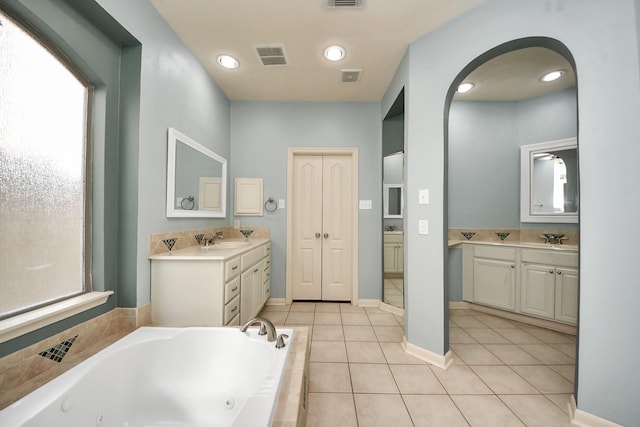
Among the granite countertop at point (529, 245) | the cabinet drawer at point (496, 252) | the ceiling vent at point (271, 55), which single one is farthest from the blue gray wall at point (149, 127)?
the cabinet drawer at point (496, 252)

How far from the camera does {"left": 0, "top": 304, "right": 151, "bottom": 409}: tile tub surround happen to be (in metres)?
0.98

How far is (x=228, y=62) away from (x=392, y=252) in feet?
9.58

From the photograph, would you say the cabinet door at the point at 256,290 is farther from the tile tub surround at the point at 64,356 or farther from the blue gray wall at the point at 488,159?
the blue gray wall at the point at 488,159

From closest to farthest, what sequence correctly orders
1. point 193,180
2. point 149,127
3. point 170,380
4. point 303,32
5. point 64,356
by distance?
point 64,356 < point 170,380 < point 149,127 < point 303,32 < point 193,180

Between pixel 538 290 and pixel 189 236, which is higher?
pixel 189 236

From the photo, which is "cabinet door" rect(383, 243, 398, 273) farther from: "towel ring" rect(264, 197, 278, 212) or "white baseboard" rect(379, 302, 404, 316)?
"towel ring" rect(264, 197, 278, 212)

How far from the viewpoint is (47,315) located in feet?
3.61

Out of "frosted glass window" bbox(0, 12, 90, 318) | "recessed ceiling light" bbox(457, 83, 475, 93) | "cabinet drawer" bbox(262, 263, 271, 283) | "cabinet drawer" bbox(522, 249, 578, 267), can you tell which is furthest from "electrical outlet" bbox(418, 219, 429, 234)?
"frosted glass window" bbox(0, 12, 90, 318)

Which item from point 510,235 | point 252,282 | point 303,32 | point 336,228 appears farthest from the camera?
point 336,228

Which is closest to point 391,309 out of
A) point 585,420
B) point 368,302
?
point 368,302

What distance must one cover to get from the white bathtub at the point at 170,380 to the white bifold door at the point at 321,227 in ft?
5.87

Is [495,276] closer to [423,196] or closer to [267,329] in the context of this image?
[423,196]

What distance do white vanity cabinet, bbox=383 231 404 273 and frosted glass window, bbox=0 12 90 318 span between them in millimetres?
2904

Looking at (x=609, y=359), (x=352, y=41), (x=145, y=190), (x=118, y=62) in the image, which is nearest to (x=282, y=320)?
(x=145, y=190)
